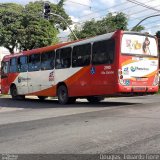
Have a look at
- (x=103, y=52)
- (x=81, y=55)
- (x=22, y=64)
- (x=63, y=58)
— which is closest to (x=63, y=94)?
(x=63, y=58)

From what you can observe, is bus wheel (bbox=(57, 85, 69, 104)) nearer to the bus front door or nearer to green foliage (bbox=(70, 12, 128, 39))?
the bus front door

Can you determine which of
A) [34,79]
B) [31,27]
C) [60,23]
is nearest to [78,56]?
[34,79]

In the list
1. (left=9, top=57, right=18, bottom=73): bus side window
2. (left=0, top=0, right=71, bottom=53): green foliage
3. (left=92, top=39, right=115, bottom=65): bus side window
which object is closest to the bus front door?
(left=9, top=57, right=18, bottom=73): bus side window

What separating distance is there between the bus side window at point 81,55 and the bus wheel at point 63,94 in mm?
1656

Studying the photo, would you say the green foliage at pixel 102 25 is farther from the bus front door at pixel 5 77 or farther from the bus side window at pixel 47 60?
the bus side window at pixel 47 60

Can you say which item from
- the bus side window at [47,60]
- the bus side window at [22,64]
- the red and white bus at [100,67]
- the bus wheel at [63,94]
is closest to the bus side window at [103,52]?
the red and white bus at [100,67]

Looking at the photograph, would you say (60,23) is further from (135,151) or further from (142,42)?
(135,151)

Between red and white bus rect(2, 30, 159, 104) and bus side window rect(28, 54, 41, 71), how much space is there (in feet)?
0.38

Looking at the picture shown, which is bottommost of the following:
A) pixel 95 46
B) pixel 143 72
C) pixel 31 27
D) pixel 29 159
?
pixel 29 159

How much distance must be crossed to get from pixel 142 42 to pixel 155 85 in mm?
2054

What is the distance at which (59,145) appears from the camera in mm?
9141

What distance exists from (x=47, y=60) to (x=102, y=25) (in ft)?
133

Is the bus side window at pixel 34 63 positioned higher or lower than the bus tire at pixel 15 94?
higher

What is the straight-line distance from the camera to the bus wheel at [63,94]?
21688 mm
